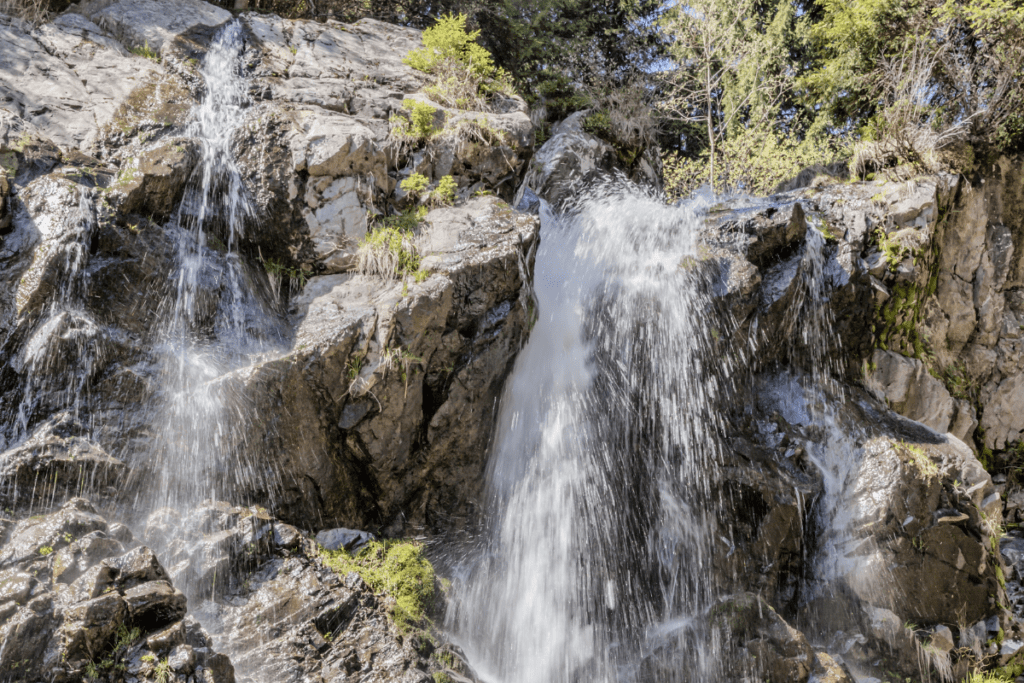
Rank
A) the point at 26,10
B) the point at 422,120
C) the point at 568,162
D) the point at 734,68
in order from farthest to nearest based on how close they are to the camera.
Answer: the point at 734,68 < the point at 568,162 < the point at 26,10 < the point at 422,120

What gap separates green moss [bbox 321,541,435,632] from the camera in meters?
5.18

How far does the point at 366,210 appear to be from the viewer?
6.80 meters

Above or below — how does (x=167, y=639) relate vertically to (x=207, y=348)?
below

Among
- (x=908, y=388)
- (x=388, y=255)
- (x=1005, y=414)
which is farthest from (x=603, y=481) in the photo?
(x=1005, y=414)

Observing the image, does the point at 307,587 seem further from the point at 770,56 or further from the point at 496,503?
the point at 770,56

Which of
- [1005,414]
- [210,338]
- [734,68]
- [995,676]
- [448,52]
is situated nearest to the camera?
[210,338]

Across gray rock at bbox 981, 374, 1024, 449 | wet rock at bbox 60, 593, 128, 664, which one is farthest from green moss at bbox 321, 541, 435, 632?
gray rock at bbox 981, 374, 1024, 449

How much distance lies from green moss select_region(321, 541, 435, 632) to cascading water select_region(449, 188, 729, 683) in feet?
1.27

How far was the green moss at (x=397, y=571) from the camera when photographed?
5.18 meters

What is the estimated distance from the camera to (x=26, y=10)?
784cm

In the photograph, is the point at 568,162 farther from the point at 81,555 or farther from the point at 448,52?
the point at 81,555

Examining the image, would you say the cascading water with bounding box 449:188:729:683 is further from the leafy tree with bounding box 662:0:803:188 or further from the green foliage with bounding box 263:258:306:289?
the leafy tree with bounding box 662:0:803:188

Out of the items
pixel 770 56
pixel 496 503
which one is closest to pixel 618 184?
pixel 770 56

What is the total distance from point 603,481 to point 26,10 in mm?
9141
